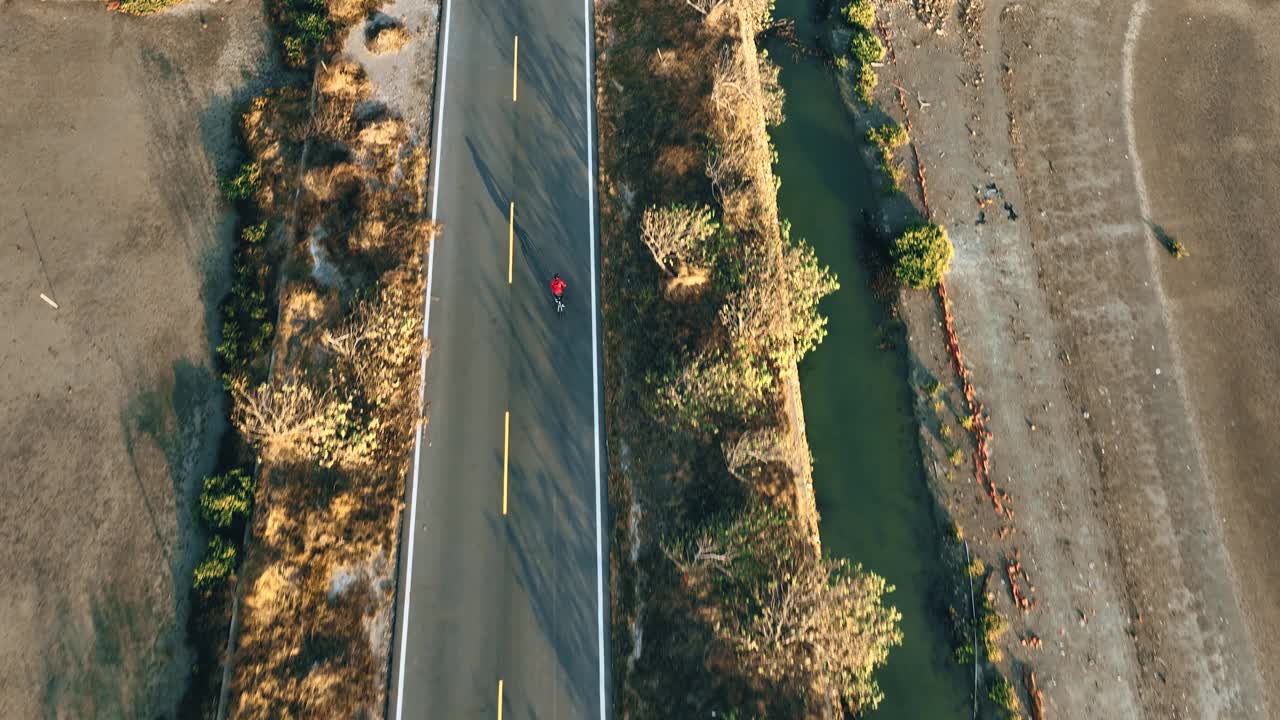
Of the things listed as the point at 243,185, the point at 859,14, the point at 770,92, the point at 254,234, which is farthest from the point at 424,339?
the point at 859,14

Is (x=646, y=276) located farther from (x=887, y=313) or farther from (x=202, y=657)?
(x=202, y=657)

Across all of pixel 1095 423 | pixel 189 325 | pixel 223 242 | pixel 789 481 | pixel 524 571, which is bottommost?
pixel 524 571

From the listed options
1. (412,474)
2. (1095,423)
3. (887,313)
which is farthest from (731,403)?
(1095,423)

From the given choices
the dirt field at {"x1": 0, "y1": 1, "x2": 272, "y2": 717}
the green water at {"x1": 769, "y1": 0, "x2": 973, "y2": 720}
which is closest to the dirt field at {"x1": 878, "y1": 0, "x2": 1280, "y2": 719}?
the green water at {"x1": 769, "y1": 0, "x2": 973, "y2": 720}

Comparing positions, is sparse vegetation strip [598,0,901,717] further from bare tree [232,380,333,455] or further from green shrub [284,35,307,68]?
green shrub [284,35,307,68]

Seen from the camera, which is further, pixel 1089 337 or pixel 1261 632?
pixel 1089 337

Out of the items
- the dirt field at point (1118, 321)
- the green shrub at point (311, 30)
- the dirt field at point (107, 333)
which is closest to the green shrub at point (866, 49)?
the dirt field at point (1118, 321)
